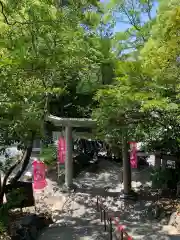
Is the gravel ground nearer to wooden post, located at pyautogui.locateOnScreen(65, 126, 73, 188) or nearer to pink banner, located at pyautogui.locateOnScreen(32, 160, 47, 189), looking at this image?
wooden post, located at pyautogui.locateOnScreen(65, 126, 73, 188)

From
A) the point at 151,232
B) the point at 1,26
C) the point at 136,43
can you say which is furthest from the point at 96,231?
the point at 136,43

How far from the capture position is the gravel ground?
1083cm

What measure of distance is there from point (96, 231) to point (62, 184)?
21.7 ft

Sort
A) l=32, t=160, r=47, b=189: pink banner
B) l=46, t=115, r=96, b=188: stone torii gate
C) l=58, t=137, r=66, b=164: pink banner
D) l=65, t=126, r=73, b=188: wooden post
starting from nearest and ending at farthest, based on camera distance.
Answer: l=32, t=160, r=47, b=189: pink banner → l=46, t=115, r=96, b=188: stone torii gate → l=65, t=126, r=73, b=188: wooden post → l=58, t=137, r=66, b=164: pink banner

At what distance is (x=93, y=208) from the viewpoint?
1442 cm

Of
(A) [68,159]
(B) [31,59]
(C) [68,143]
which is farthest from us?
(A) [68,159]

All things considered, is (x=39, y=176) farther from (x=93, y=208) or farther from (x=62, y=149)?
(x=93, y=208)

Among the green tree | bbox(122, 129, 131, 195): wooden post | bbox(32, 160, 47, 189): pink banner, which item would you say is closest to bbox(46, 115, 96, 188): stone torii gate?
bbox(32, 160, 47, 189): pink banner

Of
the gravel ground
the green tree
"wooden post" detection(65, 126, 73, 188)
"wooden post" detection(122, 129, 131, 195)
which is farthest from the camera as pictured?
"wooden post" detection(65, 126, 73, 188)

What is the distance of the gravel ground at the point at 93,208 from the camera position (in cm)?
1083

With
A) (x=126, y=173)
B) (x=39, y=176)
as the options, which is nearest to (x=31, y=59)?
(x=39, y=176)

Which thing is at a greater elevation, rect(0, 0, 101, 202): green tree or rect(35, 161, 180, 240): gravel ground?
rect(0, 0, 101, 202): green tree

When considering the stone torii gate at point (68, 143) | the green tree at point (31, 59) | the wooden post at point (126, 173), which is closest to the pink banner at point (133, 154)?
the wooden post at point (126, 173)

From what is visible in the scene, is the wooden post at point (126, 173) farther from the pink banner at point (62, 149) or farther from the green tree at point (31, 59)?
the green tree at point (31, 59)
